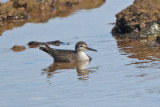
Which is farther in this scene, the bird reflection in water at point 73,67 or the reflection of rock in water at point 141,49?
the reflection of rock in water at point 141,49

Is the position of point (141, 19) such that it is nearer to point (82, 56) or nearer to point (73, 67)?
point (82, 56)

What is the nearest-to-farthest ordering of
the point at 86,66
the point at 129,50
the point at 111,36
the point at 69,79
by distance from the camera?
the point at 69,79 → the point at 86,66 → the point at 129,50 → the point at 111,36

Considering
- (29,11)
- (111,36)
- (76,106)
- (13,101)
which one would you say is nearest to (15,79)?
(13,101)

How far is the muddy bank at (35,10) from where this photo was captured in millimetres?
21141

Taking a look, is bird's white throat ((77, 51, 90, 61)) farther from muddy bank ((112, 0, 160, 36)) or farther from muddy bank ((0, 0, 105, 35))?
muddy bank ((0, 0, 105, 35))

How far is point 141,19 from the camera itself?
16.5 meters

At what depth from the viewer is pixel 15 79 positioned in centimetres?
1171

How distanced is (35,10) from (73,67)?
421 inches

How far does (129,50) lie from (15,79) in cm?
410

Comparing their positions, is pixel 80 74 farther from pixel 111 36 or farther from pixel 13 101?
pixel 111 36

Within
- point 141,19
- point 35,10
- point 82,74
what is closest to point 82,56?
point 82,74

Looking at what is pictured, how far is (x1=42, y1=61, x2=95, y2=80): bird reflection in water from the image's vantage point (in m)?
12.0

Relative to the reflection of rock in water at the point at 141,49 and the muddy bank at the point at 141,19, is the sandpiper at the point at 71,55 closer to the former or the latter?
the reflection of rock in water at the point at 141,49

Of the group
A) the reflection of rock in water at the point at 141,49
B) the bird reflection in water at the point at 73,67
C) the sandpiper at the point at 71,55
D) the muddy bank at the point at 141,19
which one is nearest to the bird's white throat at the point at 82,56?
the sandpiper at the point at 71,55
